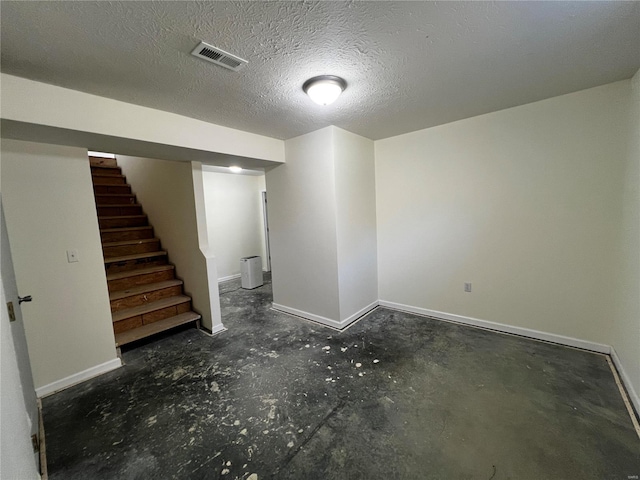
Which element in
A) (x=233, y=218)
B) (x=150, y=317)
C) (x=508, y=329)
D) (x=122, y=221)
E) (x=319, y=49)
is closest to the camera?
(x=319, y=49)

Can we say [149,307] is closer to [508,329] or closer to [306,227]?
[306,227]

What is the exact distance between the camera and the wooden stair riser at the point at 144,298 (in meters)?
3.14

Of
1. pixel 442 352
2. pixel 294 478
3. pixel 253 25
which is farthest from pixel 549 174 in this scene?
pixel 294 478

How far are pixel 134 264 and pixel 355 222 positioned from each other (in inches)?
127

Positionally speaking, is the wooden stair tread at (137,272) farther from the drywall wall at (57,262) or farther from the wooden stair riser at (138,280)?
the drywall wall at (57,262)

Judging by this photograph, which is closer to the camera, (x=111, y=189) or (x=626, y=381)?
(x=626, y=381)

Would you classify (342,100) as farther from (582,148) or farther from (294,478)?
(294,478)

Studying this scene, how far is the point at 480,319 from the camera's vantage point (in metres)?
3.06

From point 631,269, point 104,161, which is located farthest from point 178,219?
point 631,269

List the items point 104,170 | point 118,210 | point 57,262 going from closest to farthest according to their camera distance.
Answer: point 57,262, point 118,210, point 104,170

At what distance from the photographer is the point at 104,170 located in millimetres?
4910

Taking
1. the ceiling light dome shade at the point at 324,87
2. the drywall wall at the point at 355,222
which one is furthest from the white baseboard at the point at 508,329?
the ceiling light dome shade at the point at 324,87

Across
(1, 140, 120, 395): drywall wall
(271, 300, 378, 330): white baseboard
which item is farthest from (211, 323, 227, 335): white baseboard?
(1, 140, 120, 395): drywall wall

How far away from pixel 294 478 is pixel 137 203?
4833mm
